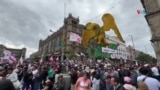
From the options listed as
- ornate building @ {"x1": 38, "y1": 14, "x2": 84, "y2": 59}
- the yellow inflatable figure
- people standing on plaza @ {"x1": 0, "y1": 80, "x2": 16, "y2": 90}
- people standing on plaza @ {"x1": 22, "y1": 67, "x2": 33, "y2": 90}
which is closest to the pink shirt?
people standing on plaza @ {"x1": 0, "y1": 80, "x2": 16, "y2": 90}

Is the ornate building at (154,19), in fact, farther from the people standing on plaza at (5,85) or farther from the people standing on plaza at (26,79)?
the people standing on plaza at (5,85)

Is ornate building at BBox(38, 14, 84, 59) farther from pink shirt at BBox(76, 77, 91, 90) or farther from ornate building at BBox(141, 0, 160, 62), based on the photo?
pink shirt at BBox(76, 77, 91, 90)

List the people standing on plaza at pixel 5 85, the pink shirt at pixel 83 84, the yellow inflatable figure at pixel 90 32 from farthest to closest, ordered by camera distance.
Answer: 1. the yellow inflatable figure at pixel 90 32
2. the pink shirt at pixel 83 84
3. the people standing on plaza at pixel 5 85

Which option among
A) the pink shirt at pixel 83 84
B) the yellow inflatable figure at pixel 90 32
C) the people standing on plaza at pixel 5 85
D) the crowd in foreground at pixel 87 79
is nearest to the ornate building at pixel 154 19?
the crowd in foreground at pixel 87 79

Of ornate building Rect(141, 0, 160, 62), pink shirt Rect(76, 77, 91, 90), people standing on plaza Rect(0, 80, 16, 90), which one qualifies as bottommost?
pink shirt Rect(76, 77, 91, 90)

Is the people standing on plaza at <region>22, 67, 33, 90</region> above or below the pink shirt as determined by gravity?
above

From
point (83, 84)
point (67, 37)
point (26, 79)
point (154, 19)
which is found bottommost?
point (83, 84)

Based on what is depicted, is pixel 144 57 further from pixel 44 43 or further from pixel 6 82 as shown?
pixel 6 82

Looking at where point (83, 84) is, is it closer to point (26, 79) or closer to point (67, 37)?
point (26, 79)

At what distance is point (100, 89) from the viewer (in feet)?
27.1

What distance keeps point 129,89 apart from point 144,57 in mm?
91182

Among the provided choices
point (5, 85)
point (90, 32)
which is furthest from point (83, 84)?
point (90, 32)

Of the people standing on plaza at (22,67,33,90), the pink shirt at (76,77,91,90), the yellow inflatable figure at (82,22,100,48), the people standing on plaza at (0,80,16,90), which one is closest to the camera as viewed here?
the people standing on plaza at (0,80,16,90)

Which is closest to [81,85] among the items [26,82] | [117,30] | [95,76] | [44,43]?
[95,76]
